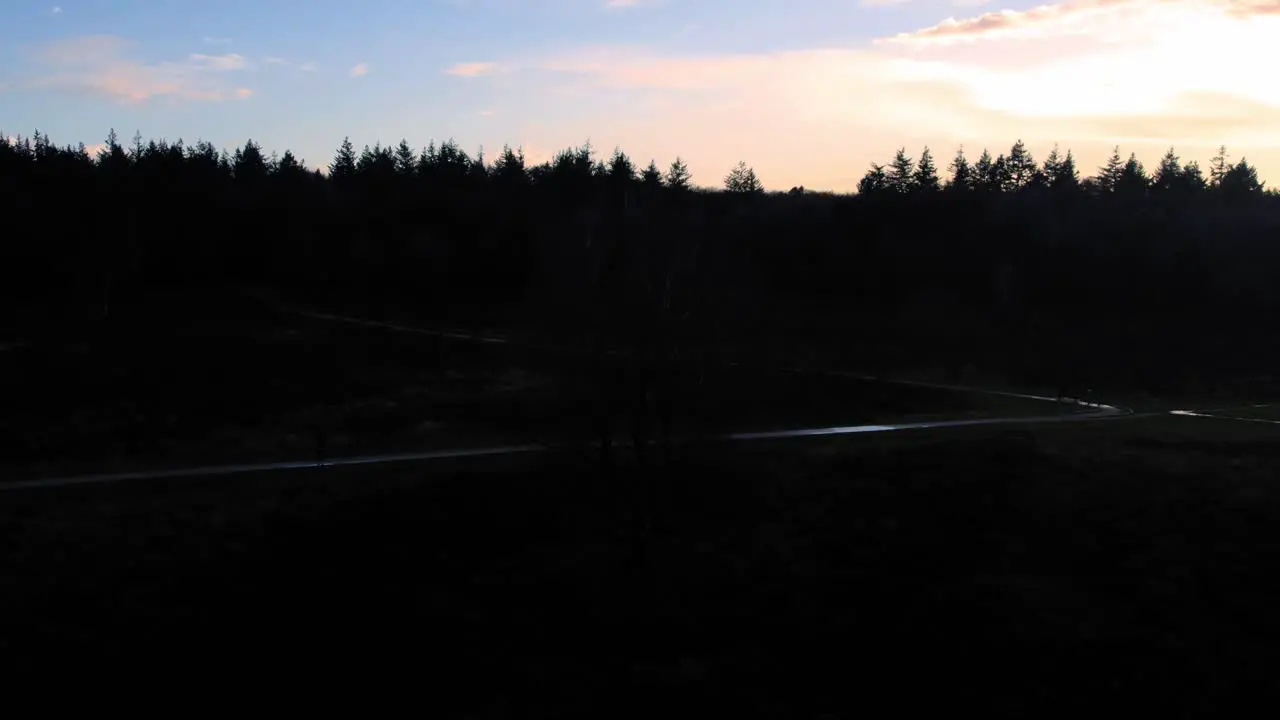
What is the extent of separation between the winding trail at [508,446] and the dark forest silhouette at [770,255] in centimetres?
685

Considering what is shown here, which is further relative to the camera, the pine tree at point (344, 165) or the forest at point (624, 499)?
the pine tree at point (344, 165)

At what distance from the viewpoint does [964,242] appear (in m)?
90.0

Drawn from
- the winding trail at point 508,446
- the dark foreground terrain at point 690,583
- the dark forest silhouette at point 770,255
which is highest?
the dark forest silhouette at point 770,255

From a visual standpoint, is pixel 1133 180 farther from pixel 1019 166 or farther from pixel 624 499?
pixel 624 499

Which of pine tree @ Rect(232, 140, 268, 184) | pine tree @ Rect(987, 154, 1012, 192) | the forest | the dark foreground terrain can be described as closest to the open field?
the forest

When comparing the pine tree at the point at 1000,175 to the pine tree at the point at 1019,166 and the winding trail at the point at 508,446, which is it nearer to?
the pine tree at the point at 1019,166

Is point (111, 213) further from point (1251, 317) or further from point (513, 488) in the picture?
point (1251, 317)

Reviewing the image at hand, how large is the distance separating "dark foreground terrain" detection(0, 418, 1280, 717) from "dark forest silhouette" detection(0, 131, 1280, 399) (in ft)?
84.0

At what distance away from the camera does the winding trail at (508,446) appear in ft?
110

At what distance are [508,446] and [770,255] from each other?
51187mm

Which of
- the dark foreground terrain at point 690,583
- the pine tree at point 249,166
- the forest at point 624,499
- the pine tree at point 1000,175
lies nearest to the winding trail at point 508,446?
the forest at point 624,499

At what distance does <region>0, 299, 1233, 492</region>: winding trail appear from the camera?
3362 cm

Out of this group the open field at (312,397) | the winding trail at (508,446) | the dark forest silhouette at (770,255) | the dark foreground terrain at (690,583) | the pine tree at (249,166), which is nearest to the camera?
the dark foreground terrain at (690,583)

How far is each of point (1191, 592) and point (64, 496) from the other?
31741 millimetres
